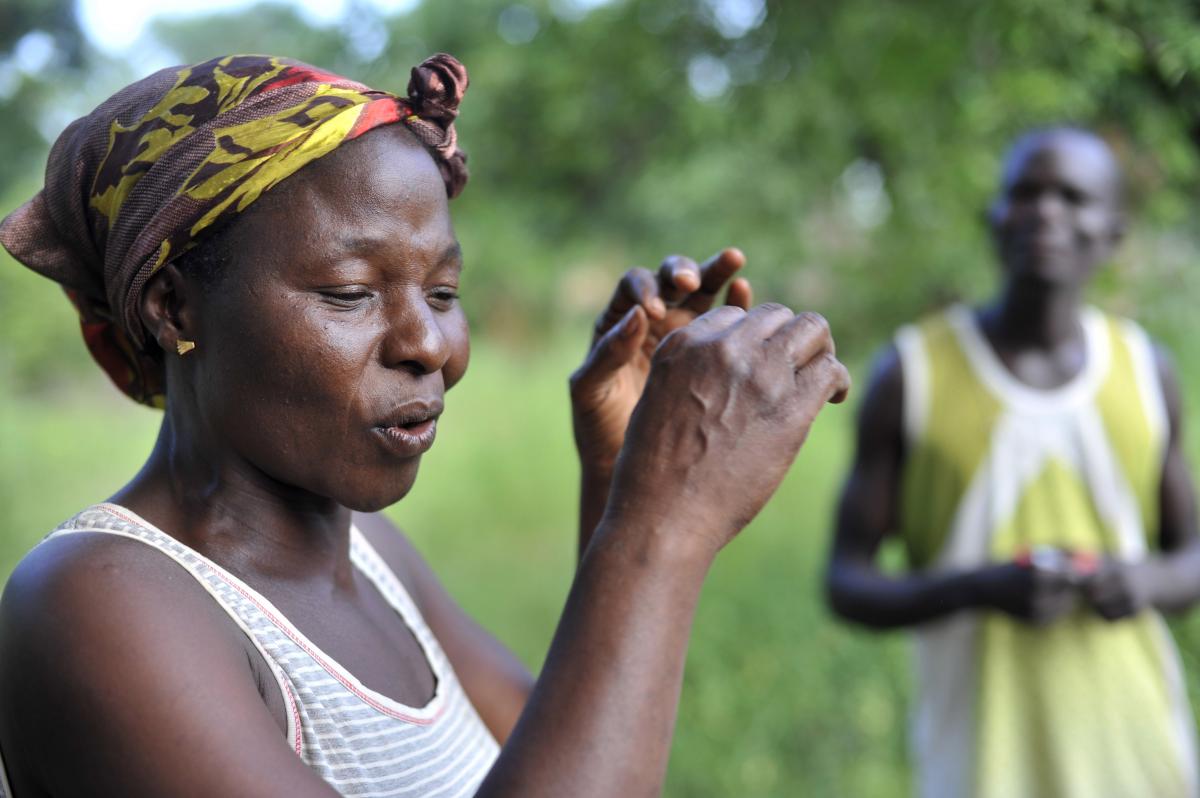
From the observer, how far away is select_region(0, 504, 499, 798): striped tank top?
1.30 metres

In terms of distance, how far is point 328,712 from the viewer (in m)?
1.33

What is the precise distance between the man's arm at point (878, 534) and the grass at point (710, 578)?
172cm

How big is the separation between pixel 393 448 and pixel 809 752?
4.18 metres

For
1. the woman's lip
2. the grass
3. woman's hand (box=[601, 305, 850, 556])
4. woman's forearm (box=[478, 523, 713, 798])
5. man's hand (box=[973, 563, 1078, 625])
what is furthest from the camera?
the grass

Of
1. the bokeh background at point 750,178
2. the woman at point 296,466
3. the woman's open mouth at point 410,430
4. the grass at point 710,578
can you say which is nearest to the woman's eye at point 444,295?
the woman at point 296,466

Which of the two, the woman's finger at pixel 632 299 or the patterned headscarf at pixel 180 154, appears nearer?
the patterned headscarf at pixel 180 154

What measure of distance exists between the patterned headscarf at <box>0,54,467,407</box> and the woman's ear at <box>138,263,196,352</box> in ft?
0.05

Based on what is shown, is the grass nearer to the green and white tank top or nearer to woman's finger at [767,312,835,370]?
the green and white tank top

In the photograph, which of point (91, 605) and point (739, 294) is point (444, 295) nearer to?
point (739, 294)

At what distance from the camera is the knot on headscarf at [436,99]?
1.42 metres

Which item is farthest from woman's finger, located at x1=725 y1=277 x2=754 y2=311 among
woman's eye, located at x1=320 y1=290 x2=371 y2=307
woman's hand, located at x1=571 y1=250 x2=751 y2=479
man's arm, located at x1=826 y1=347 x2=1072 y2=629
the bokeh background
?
man's arm, located at x1=826 y1=347 x2=1072 y2=629

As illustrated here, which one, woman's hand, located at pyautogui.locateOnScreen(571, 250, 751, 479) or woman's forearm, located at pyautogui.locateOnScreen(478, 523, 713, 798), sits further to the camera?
woman's hand, located at pyautogui.locateOnScreen(571, 250, 751, 479)

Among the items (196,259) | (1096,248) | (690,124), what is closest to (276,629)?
(196,259)

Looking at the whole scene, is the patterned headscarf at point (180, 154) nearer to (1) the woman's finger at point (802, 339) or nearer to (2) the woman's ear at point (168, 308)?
(2) the woman's ear at point (168, 308)
